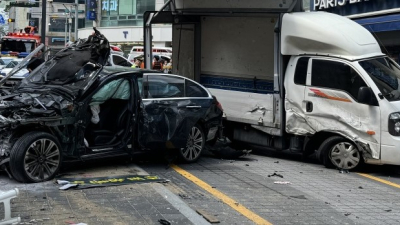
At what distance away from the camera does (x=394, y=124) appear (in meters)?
9.02

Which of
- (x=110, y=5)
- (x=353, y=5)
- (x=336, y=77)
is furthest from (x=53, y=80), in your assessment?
(x=110, y=5)

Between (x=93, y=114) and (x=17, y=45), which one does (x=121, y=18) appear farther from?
(x=93, y=114)

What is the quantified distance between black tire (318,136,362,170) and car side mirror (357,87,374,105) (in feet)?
2.62

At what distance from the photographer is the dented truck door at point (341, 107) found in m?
9.24

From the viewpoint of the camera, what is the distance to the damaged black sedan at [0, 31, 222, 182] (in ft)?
24.3

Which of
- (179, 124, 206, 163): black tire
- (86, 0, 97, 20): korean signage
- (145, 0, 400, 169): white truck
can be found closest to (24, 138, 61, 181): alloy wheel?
(179, 124, 206, 163): black tire

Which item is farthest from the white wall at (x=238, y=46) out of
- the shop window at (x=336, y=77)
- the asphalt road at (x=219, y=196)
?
the asphalt road at (x=219, y=196)

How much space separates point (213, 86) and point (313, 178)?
4.03 meters

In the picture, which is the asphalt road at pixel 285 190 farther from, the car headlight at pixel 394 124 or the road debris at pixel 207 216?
the car headlight at pixel 394 124

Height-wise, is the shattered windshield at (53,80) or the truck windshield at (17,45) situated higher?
the truck windshield at (17,45)

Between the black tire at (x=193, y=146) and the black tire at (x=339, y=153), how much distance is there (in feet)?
6.93

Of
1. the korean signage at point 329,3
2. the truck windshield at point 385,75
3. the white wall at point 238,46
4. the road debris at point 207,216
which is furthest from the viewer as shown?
the korean signage at point 329,3

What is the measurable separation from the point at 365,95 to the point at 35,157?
5147mm

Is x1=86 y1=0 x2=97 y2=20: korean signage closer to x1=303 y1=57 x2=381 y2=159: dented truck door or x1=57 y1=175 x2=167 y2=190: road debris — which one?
x1=303 y1=57 x2=381 y2=159: dented truck door
